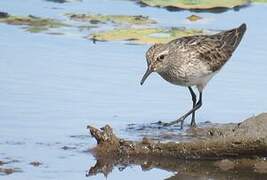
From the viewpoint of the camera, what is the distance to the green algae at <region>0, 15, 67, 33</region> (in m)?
16.5

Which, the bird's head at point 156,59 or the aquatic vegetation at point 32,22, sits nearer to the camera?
the bird's head at point 156,59

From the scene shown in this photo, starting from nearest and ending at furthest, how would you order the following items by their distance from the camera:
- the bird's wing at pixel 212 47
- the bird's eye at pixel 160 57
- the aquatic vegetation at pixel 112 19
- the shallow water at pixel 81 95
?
the shallow water at pixel 81 95
the bird's eye at pixel 160 57
the bird's wing at pixel 212 47
the aquatic vegetation at pixel 112 19

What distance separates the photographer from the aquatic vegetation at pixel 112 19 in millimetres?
17047

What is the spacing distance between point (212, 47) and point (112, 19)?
365 centimetres

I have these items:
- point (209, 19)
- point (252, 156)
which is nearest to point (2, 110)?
point (252, 156)

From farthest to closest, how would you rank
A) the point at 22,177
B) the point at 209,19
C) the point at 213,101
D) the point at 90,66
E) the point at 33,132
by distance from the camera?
the point at 209,19
the point at 90,66
the point at 213,101
the point at 33,132
the point at 22,177

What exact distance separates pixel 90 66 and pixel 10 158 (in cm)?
375

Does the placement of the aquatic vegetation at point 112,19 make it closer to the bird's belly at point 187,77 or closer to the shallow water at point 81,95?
the shallow water at point 81,95

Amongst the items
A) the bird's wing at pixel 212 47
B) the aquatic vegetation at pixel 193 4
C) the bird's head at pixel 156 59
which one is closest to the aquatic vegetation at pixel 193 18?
the aquatic vegetation at pixel 193 4

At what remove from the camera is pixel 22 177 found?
10.3 m

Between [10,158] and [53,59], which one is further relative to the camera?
[53,59]

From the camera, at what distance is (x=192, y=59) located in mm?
13477

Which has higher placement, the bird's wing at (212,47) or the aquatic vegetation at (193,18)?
the bird's wing at (212,47)

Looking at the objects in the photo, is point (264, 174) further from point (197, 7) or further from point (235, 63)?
point (197, 7)
